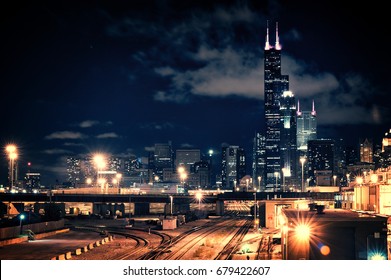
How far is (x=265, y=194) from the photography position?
522 feet

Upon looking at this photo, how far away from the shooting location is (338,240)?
42156 millimetres

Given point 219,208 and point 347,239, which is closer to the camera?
point 347,239

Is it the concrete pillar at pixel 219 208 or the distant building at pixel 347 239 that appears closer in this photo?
the distant building at pixel 347 239

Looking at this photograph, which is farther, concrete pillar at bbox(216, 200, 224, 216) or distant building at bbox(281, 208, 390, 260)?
concrete pillar at bbox(216, 200, 224, 216)

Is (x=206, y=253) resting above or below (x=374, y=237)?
below

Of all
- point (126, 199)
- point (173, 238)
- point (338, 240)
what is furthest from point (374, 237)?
point (126, 199)

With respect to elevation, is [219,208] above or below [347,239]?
below
